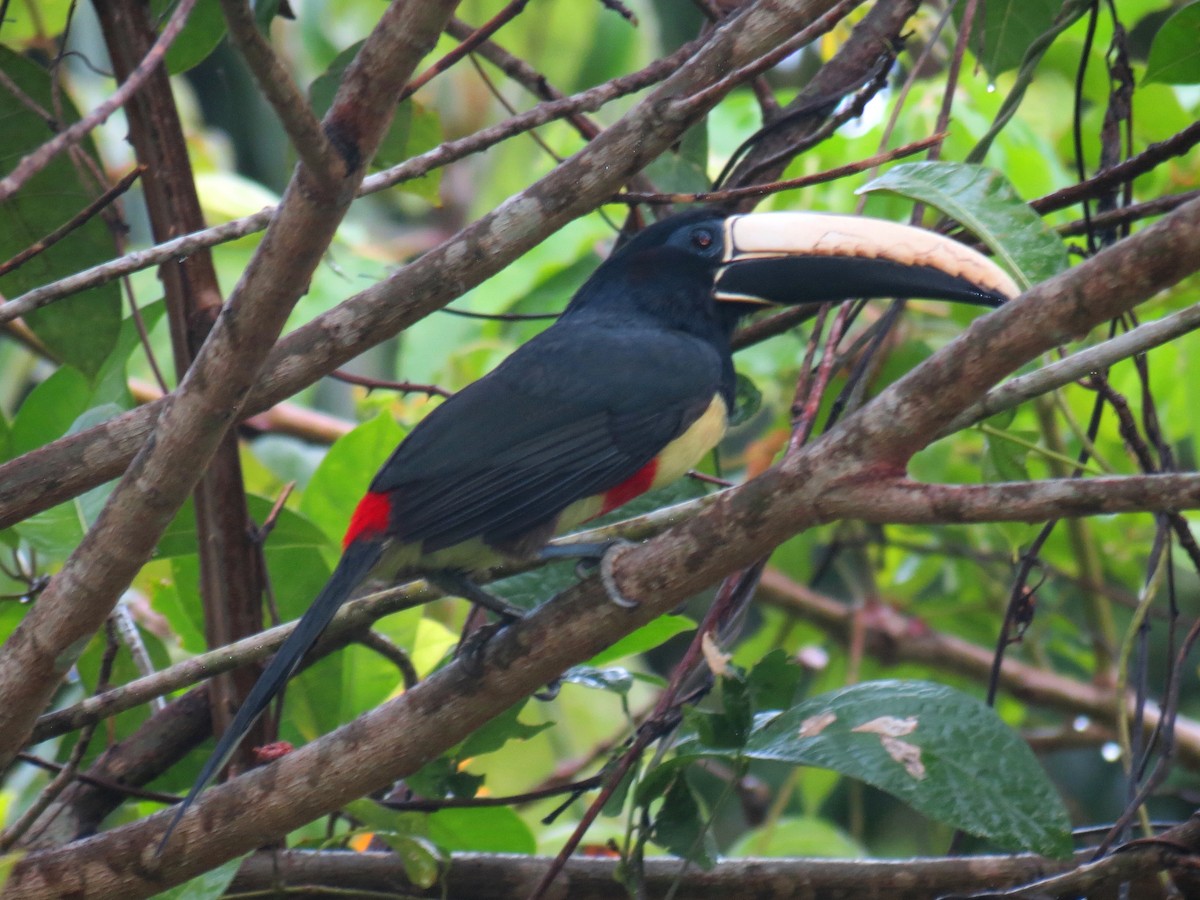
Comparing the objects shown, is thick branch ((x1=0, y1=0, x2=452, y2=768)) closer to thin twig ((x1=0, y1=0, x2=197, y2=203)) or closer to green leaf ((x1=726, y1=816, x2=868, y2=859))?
thin twig ((x1=0, y1=0, x2=197, y2=203))

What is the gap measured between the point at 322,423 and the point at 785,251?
2.04 m

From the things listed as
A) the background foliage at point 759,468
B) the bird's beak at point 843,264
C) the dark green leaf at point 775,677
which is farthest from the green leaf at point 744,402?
the dark green leaf at point 775,677

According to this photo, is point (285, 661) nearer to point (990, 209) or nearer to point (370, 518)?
point (370, 518)

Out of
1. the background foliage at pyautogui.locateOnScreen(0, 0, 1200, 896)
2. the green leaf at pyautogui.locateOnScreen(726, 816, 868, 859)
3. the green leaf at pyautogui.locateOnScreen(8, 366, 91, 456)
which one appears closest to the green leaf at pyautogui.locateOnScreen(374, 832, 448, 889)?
the background foliage at pyautogui.locateOnScreen(0, 0, 1200, 896)

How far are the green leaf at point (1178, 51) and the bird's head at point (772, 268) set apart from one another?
518mm

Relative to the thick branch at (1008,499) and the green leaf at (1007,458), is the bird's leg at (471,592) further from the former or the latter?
the green leaf at (1007,458)

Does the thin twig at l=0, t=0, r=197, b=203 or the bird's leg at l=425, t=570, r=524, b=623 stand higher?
the thin twig at l=0, t=0, r=197, b=203

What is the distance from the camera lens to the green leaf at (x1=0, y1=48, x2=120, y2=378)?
2680mm

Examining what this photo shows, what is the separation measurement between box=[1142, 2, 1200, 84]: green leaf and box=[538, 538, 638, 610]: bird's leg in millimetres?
1332

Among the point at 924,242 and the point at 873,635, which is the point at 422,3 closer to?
Result: the point at 924,242

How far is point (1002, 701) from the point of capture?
4328 millimetres

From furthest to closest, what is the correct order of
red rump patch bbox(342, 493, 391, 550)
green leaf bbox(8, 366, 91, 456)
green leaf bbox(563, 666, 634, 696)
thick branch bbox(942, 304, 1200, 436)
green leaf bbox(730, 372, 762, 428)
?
green leaf bbox(730, 372, 762, 428)
green leaf bbox(8, 366, 91, 456)
red rump patch bbox(342, 493, 391, 550)
green leaf bbox(563, 666, 634, 696)
thick branch bbox(942, 304, 1200, 436)

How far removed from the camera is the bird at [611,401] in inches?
99.3

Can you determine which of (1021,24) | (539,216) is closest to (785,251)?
(1021,24)
